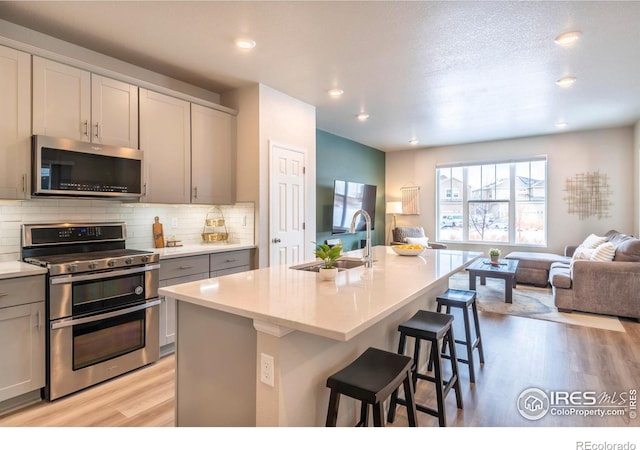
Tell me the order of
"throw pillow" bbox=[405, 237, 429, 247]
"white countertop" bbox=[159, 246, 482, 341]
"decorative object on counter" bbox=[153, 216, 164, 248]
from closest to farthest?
"white countertop" bbox=[159, 246, 482, 341], "decorative object on counter" bbox=[153, 216, 164, 248], "throw pillow" bbox=[405, 237, 429, 247]

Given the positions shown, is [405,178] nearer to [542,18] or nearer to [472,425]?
[542,18]

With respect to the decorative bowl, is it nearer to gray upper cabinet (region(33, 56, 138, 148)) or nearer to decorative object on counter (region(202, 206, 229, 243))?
decorative object on counter (region(202, 206, 229, 243))

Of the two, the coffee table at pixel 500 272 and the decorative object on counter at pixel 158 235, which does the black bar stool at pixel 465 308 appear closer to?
the coffee table at pixel 500 272

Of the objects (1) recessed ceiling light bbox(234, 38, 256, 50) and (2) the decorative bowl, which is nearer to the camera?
(1) recessed ceiling light bbox(234, 38, 256, 50)

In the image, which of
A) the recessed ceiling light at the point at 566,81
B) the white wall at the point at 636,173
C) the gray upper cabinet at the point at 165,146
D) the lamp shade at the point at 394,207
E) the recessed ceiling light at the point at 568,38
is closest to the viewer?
the recessed ceiling light at the point at 568,38

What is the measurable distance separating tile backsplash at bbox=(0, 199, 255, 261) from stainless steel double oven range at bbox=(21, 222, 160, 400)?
0.27 ft

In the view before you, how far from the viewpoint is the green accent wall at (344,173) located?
19.6 ft

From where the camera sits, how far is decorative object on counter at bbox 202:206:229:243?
4.02 meters

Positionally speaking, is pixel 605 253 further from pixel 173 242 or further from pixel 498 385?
pixel 173 242

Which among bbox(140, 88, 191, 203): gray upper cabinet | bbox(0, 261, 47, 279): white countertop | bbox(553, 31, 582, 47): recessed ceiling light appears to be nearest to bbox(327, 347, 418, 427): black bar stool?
bbox(0, 261, 47, 279): white countertop

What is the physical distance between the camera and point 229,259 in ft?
11.7

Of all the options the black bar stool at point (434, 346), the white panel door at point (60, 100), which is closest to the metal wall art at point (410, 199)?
the black bar stool at point (434, 346)

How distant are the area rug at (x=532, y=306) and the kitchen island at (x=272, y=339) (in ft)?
9.82

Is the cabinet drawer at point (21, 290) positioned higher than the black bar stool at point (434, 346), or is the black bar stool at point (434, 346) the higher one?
the cabinet drawer at point (21, 290)
